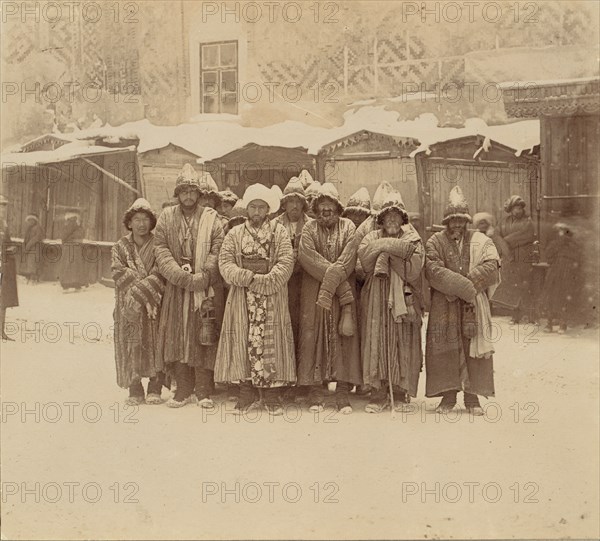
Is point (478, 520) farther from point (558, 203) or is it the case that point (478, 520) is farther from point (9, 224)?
point (9, 224)

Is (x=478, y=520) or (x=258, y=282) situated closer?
(x=478, y=520)

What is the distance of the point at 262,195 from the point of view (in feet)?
19.3

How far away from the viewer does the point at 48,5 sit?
19.5 feet

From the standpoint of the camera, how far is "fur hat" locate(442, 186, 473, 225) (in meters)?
5.85

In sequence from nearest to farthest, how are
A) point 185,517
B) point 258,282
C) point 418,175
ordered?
point 185,517
point 258,282
point 418,175

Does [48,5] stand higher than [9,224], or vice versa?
[48,5]

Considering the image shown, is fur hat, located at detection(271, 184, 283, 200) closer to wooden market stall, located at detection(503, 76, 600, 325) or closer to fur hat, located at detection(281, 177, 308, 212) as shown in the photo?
fur hat, located at detection(281, 177, 308, 212)

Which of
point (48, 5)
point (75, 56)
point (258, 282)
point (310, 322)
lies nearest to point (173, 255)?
point (258, 282)

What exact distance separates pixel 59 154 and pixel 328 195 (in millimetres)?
2023

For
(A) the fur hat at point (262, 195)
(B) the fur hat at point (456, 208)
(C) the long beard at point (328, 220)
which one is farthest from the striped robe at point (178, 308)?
(B) the fur hat at point (456, 208)

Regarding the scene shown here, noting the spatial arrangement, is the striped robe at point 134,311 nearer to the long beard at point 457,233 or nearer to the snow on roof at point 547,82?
the long beard at point 457,233

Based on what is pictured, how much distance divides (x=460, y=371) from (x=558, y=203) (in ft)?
4.55

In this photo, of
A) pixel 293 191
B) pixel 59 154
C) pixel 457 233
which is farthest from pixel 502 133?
pixel 59 154

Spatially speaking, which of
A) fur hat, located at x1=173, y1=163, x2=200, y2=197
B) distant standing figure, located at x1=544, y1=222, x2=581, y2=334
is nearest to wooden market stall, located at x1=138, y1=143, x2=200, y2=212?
fur hat, located at x1=173, y1=163, x2=200, y2=197
